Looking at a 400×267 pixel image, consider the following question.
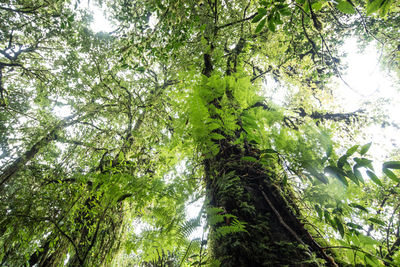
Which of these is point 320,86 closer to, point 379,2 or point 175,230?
point 379,2

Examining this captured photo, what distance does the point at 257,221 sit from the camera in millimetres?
1145

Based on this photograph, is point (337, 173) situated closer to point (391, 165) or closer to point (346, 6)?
point (391, 165)

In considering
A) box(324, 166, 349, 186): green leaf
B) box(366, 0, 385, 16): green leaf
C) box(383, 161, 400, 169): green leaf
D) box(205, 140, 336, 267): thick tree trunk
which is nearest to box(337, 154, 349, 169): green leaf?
box(324, 166, 349, 186): green leaf

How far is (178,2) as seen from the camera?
212 centimetres

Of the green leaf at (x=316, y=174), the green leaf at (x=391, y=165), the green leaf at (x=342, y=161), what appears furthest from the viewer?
the green leaf at (x=316, y=174)

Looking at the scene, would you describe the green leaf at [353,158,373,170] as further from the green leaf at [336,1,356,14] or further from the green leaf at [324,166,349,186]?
the green leaf at [336,1,356,14]

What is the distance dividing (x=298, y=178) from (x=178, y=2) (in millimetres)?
2411

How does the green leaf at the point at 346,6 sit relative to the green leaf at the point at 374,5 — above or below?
above

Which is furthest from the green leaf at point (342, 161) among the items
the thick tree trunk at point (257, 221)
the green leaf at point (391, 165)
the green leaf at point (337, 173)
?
the thick tree trunk at point (257, 221)

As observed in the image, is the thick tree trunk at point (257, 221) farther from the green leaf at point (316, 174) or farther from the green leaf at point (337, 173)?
the green leaf at point (337, 173)

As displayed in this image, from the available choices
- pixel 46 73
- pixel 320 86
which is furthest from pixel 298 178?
pixel 46 73

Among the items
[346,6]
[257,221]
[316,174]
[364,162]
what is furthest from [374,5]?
[257,221]

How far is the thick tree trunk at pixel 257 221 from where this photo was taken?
0.95m

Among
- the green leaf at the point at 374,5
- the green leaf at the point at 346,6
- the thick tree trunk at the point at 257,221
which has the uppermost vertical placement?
the green leaf at the point at 346,6
